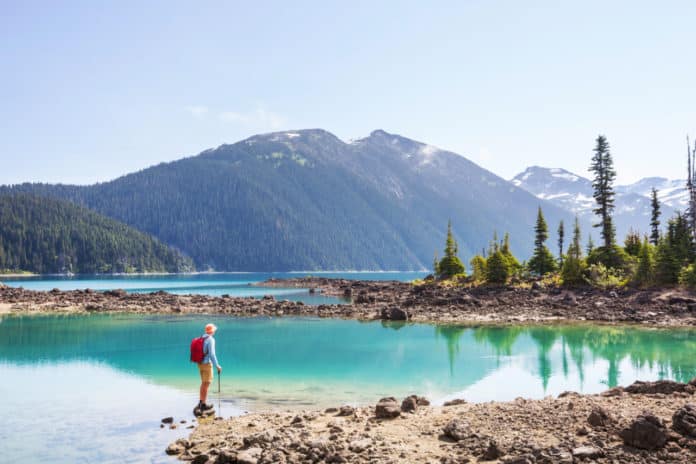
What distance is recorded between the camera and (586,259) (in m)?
66.9

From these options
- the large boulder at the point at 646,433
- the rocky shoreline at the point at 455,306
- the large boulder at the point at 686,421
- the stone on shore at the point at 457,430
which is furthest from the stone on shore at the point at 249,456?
the rocky shoreline at the point at 455,306

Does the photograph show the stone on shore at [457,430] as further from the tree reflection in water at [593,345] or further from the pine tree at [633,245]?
the pine tree at [633,245]

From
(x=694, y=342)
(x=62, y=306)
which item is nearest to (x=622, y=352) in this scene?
(x=694, y=342)

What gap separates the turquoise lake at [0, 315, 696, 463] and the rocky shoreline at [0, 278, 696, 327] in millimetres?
5163

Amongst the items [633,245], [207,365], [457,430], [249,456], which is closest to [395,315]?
[207,365]

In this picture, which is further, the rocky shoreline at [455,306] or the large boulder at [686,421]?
the rocky shoreline at [455,306]

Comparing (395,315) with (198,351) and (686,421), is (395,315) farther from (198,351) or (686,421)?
(686,421)

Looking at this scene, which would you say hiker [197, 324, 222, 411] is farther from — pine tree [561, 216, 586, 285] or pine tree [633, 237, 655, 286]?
pine tree [561, 216, 586, 285]

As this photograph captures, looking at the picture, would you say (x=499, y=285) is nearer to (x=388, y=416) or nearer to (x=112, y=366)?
(x=112, y=366)

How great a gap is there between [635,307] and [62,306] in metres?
53.4

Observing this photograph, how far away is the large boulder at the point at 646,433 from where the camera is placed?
33.5 ft

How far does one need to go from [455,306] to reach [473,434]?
4099 centimetres

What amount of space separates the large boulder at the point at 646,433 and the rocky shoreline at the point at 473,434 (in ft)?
0.05

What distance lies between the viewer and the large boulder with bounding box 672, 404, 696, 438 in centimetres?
1048
